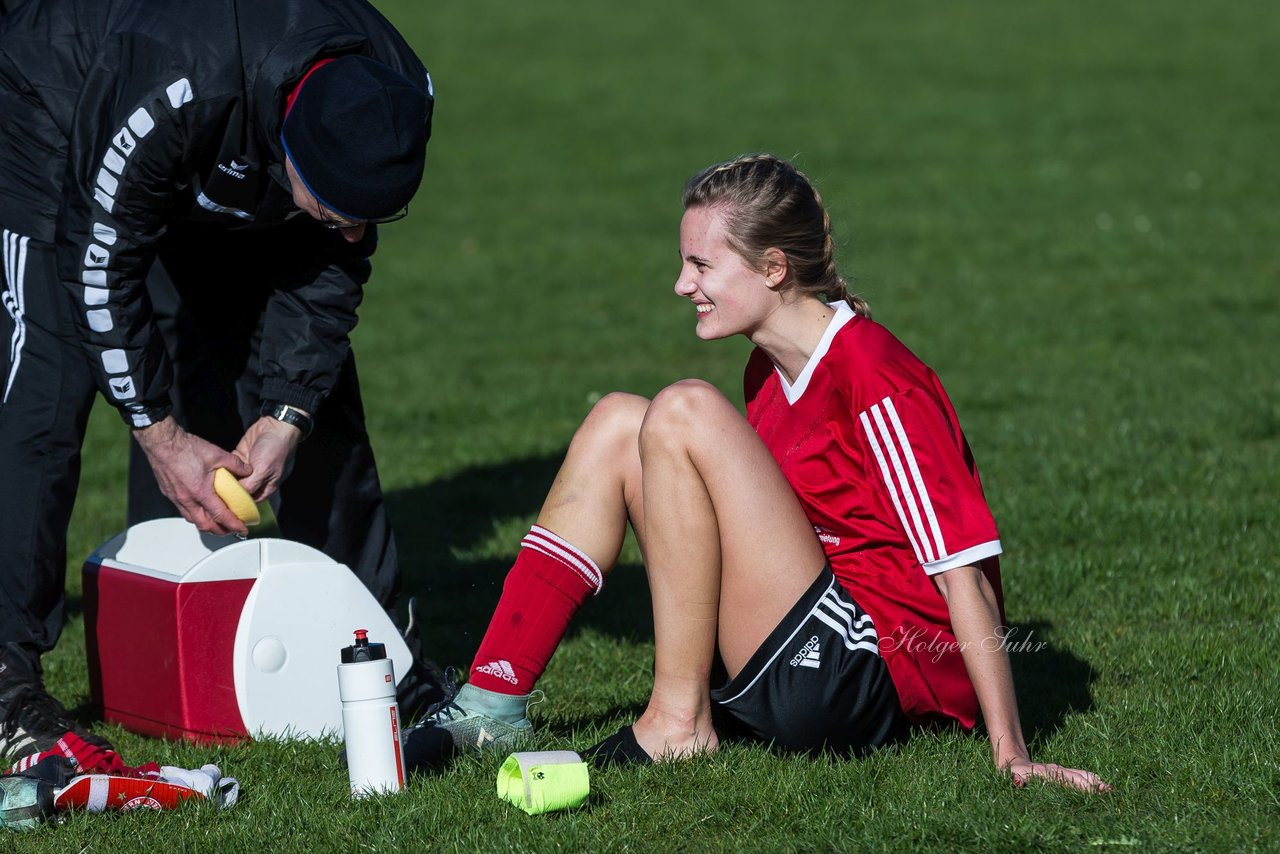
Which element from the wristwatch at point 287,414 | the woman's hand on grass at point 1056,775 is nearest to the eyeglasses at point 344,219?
the wristwatch at point 287,414

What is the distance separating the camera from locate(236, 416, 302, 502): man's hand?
4.29 meters

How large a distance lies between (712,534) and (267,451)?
4.39 feet

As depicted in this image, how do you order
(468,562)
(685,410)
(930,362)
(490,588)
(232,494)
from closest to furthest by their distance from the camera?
(685,410) < (232,494) < (490,588) < (468,562) < (930,362)

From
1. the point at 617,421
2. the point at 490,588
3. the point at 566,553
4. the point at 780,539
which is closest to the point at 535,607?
the point at 566,553

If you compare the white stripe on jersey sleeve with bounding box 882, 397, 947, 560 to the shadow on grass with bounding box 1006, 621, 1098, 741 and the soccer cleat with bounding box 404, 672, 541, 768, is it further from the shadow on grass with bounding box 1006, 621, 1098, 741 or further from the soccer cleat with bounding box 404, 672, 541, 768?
the soccer cleat with bounding box 404, 672, 541, 768

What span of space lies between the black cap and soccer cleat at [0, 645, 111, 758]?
1.53 metres

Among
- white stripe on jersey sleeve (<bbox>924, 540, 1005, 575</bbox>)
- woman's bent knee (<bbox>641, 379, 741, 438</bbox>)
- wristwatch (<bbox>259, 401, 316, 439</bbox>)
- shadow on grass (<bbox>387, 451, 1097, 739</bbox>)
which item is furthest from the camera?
shadow on grass (<bbox>387, 451, 1097, 739</bbox>)

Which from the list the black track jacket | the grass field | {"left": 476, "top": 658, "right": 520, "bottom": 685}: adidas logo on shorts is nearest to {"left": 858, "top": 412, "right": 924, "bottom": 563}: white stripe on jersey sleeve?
the grass field

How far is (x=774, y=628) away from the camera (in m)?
3.75

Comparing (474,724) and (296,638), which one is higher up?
(296,638)

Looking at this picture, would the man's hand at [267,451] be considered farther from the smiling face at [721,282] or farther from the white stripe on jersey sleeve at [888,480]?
the white stripe on jersey sleeve at [888,480]

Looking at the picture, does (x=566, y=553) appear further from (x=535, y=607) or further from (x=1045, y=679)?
(x=1045, y=679)

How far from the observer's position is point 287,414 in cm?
441

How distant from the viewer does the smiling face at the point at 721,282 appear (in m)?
3.93
